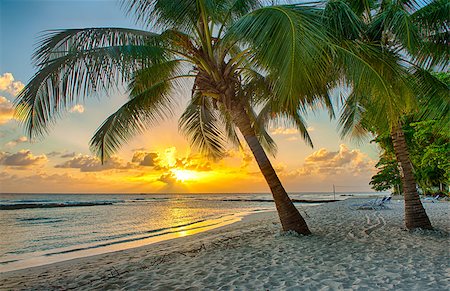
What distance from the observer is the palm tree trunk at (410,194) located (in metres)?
7.73

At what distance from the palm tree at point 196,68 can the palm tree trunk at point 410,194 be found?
79.7 inches

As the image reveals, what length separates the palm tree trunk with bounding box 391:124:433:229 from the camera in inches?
304

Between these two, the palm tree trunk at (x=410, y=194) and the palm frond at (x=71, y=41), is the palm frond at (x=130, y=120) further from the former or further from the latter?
the palm tree trunk at (x=410, y=194)

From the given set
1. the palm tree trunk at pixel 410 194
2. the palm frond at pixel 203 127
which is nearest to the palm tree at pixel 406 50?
the palm tree trunk at pixel 410 194

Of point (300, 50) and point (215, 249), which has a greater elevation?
point (300, 50)

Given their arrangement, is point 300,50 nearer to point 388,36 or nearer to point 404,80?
point 404,80

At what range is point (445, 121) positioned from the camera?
7625mm

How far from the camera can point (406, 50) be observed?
23.2ft

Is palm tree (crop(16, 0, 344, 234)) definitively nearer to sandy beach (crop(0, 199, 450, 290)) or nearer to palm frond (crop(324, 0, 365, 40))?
palm frond (crop(324, 0, 365, 40))

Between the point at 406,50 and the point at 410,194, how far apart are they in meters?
3.33

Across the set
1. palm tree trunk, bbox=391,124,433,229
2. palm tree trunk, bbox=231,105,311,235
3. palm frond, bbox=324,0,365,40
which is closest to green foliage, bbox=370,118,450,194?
palm tree trunk, bbox=391,124,433,229

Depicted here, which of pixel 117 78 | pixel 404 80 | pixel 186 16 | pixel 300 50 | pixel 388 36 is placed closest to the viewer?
pixel 300 50

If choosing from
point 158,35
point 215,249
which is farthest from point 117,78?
point 215,249

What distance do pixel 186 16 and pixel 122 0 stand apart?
145 centimetres
